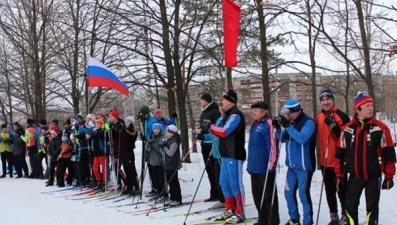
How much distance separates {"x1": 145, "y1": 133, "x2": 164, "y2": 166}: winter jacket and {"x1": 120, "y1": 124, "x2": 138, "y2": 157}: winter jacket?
701mm

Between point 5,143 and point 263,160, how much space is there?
1167cm

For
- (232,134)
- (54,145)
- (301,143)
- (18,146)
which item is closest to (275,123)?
(301,143)

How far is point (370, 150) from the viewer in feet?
16.1

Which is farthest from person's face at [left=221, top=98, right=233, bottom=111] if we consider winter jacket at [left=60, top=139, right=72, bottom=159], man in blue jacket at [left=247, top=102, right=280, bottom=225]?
winter jacket at [left=60, top=139, right=72, bottom=159]

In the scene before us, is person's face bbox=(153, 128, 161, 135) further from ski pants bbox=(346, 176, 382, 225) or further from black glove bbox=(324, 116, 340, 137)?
ski pants bbox=(346, 176, 382, 225)

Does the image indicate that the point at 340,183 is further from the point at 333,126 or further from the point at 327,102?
the point at 327,102

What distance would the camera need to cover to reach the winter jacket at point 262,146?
6.05 metres

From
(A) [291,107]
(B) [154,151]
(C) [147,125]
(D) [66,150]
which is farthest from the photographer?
(D) [66,150]

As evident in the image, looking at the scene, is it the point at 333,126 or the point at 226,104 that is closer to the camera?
the point at 333,126

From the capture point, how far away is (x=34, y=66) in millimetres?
21812

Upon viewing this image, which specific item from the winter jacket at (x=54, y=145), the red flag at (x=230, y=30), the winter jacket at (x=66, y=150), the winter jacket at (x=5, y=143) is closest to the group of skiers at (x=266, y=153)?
the winter jacket at (x=66, y=150)

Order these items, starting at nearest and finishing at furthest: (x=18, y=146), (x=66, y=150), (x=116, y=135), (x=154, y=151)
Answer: (x=154, y=151)
(x=116, y=135)
(x=66, y=150)
(x=18, y=146)

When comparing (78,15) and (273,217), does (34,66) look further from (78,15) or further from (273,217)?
(273,217)

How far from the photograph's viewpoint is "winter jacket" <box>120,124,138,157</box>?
955 centimetres
